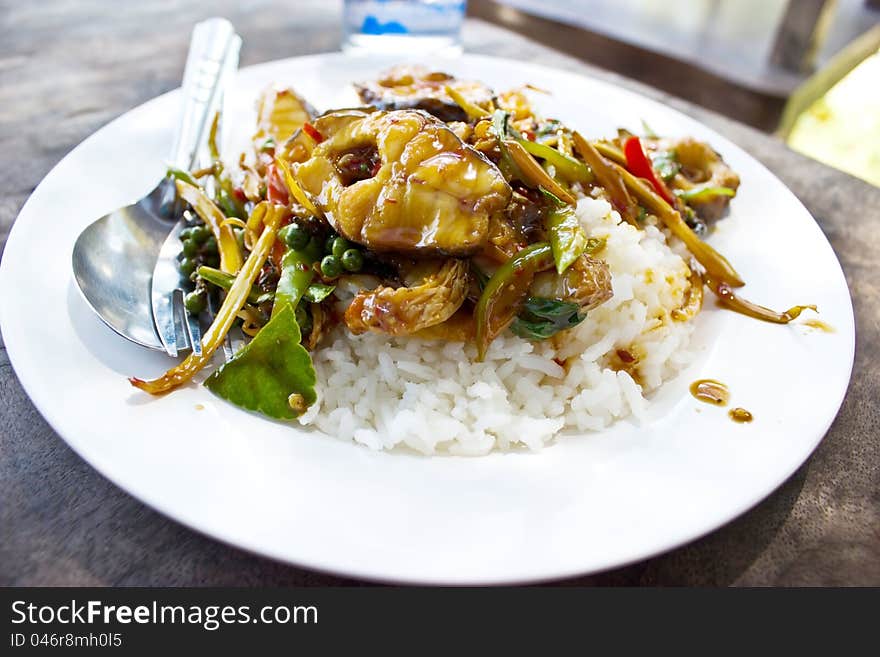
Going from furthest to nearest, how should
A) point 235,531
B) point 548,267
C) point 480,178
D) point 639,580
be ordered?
point 548,267 < point 480,178 < point 639,580 < point 235,531

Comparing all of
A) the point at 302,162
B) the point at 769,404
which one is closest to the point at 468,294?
the point at 302,162

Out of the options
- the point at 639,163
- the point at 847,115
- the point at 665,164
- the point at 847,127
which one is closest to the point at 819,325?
the point at 639,163

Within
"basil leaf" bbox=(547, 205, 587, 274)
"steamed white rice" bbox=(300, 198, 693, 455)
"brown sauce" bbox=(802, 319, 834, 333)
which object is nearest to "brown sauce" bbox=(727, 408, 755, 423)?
"steamed white rice" bbox=(300, 198, 693, 455)

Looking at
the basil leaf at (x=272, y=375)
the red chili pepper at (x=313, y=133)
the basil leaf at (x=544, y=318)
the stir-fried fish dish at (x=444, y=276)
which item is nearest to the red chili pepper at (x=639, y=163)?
the stir-fried fish dish at (x=444, y=276)

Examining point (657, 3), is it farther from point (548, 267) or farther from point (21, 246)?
point (21, 246)

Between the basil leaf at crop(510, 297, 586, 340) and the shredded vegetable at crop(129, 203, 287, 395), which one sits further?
the basil leaf at crop(510, 297, 586, 340)

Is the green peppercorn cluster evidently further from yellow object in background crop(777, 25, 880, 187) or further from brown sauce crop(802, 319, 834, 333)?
yellow object in background crop(777, 25, 880, 187)

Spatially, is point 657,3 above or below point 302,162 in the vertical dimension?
below
